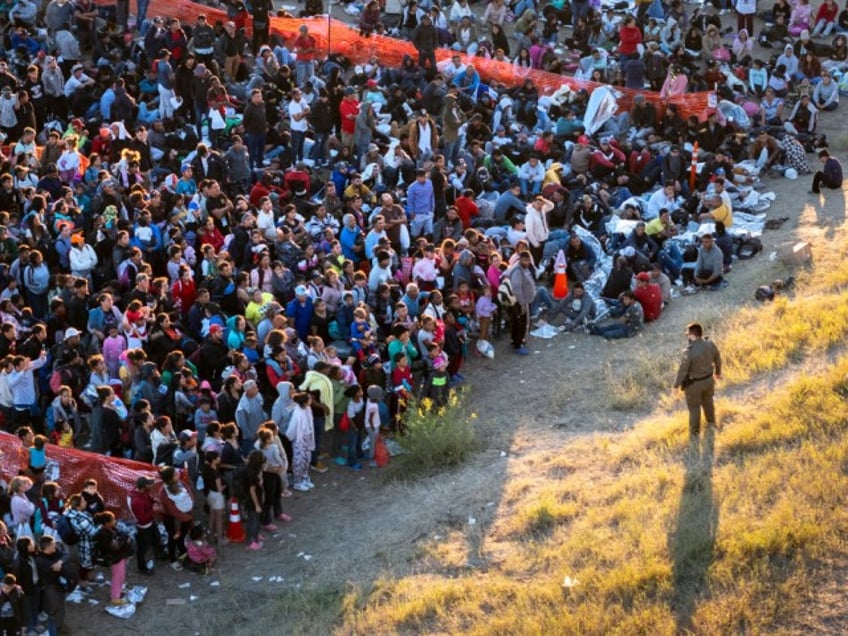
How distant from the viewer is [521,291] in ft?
72.1

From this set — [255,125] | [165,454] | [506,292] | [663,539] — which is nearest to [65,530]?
[165,454]

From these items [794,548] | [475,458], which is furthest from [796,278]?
[794,548]

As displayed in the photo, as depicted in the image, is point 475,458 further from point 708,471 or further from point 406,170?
point 406,170

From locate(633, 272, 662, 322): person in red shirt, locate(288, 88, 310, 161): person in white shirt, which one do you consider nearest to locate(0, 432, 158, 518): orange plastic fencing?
locate(633, 272, 662, 322): person in red shirt

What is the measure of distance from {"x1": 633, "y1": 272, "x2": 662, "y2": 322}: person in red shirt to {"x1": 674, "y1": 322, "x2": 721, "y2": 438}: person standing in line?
4.19 meters

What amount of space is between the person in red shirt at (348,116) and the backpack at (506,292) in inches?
243

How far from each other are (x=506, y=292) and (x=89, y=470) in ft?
22.6

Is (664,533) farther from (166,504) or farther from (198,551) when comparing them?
(166,504)

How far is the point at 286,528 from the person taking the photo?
18.4 m

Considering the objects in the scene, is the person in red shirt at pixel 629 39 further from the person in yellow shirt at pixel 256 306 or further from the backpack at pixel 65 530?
the backpack at pixel 65 530

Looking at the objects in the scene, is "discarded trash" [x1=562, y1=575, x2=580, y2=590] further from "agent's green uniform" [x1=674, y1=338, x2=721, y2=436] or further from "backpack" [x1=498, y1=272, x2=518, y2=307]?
"backpack" [x1=498, y1=272, x2=518, y2=307]

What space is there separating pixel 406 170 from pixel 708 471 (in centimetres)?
1003

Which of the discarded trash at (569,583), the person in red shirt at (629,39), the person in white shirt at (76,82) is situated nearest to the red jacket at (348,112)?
the person in white shirt at (76,82)

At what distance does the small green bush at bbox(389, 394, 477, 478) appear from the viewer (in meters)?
19.3
